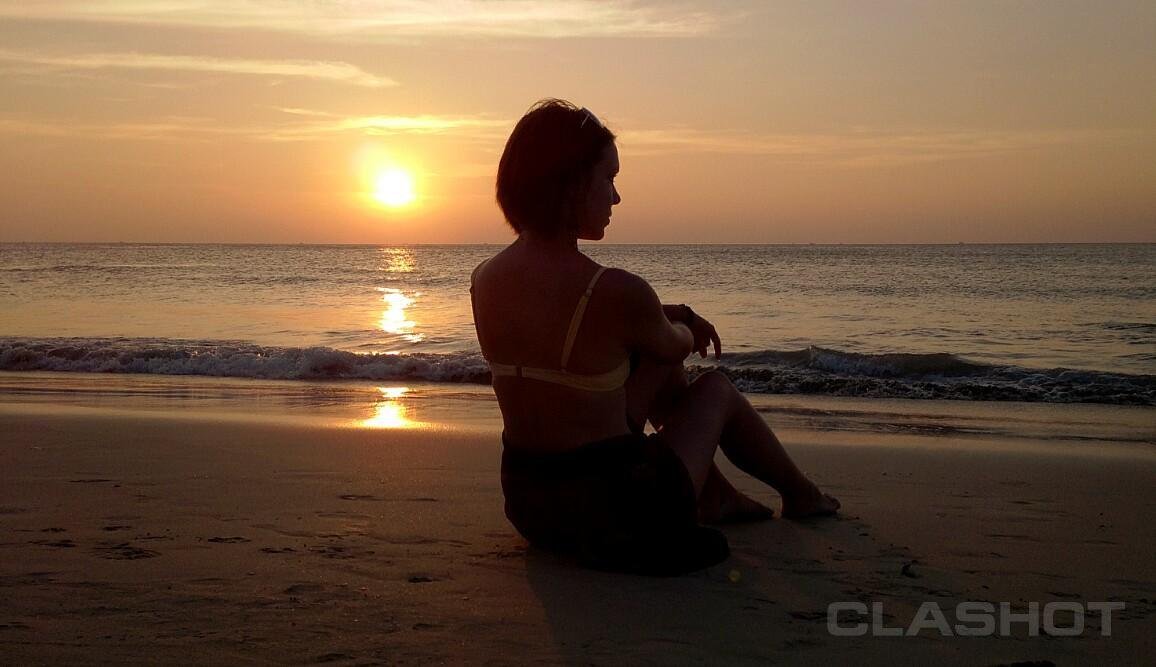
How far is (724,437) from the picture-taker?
3.94m

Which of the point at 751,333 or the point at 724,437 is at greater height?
the point at 724,437

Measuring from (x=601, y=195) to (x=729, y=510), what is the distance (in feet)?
5.05

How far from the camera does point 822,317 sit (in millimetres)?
20594

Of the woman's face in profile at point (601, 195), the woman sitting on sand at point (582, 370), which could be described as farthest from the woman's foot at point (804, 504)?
the woman's face in profile at point (601, 195)

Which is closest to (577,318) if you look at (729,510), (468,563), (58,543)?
(468,563)

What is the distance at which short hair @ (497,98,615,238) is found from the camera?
311 cm

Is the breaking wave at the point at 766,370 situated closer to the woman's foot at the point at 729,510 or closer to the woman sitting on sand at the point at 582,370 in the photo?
the woman's foot at the point at 729,510

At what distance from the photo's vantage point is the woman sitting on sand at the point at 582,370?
3143mm

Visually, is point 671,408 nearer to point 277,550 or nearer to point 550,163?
point 550,163

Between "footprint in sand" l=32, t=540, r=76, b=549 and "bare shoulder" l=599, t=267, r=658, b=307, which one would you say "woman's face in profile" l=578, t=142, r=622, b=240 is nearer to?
"bare shoulder" l=599, t=267, r=658, b=307

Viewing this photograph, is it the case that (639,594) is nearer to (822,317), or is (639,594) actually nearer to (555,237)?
(555,237)

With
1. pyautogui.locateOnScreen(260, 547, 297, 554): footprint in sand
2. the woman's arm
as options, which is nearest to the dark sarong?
the woman's arm

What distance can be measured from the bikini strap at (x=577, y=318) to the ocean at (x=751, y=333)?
8467 millimetres

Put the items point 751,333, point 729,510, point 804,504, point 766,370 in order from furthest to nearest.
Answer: point 751,333 → point 766,370 → point 804,504 → point 729,510
